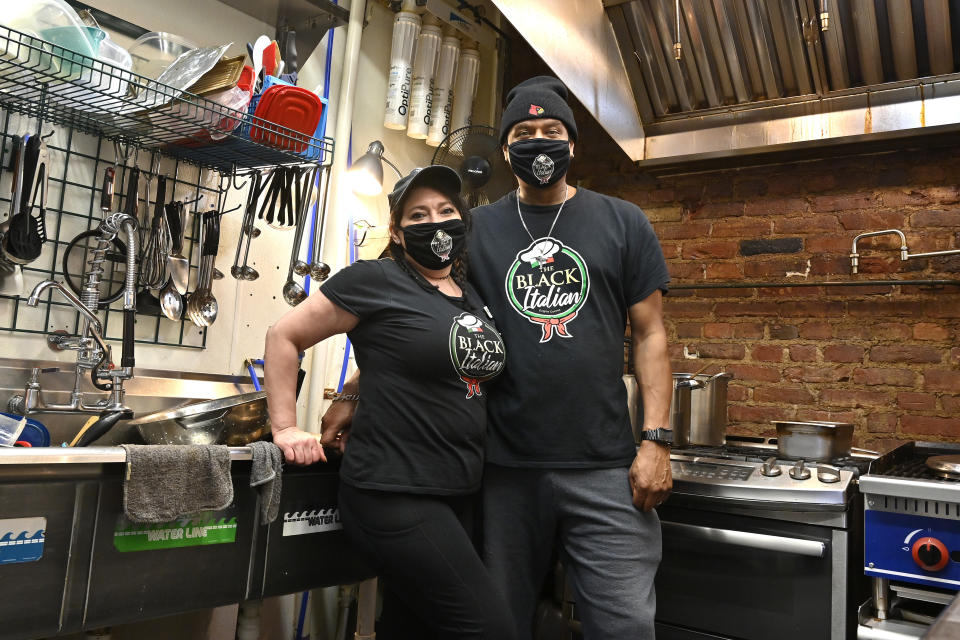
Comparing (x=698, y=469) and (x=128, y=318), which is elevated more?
(x=128, y=318)

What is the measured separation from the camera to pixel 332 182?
262 centimetres

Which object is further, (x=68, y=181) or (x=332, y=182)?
(x=332, y=182)

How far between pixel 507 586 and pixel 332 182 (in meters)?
1.58

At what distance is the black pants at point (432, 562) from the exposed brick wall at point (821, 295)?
165cm

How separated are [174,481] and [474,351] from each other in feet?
2.05

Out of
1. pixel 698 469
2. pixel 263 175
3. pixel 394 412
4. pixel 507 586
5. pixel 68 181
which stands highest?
pixel 263 175

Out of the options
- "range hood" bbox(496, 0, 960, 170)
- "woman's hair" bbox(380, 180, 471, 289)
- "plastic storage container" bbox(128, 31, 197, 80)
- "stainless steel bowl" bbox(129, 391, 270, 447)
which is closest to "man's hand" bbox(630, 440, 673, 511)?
"woman's hair" bbox(380, 180, 471, 289)

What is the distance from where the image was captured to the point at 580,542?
60.6 inches

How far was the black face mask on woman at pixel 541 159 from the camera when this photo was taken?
1612 millimetres

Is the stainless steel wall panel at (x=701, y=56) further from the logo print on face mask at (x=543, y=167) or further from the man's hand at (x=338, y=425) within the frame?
the man's hand at (x=338, y=425)

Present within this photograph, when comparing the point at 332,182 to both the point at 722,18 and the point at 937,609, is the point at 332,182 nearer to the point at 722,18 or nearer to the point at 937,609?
the point at 722,18

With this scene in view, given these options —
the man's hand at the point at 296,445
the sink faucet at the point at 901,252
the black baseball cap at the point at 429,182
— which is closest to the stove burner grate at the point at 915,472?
the sink faucet at the point at 901,252

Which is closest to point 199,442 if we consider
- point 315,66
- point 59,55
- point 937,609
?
point 59,55

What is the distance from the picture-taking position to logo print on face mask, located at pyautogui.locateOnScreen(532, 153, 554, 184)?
5.30 feet
